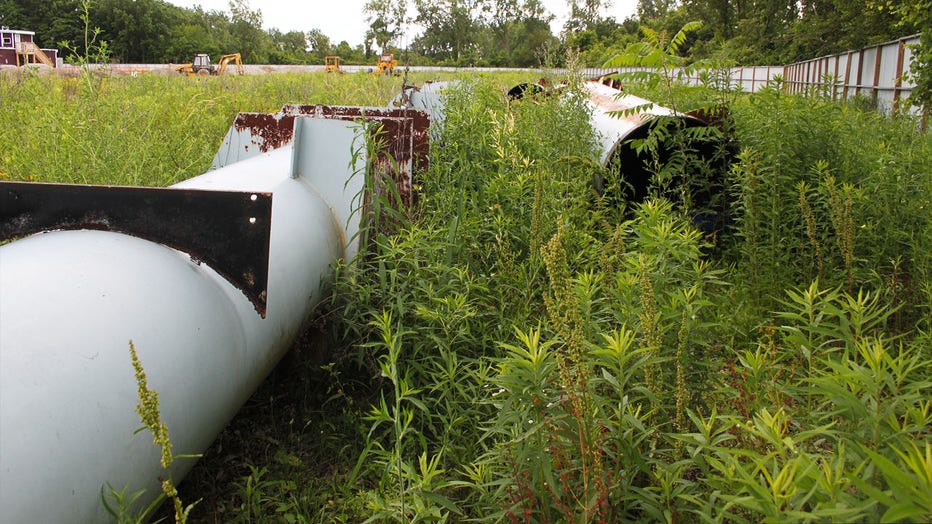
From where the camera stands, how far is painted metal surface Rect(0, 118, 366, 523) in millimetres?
1289

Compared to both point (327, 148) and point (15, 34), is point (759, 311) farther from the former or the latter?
point (15, 34)

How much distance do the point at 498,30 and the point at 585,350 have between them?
338 ft

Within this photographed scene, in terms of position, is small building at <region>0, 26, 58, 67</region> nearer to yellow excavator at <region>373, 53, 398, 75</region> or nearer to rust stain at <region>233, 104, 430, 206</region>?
yellow excavator at <region>373, 53, 398, 75</region>

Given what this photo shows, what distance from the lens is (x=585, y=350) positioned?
1.78 metres

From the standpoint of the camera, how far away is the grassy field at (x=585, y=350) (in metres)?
1.37

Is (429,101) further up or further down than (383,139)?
further up

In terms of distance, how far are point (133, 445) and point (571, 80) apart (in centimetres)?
459

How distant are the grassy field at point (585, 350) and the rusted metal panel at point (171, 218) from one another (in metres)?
0.51

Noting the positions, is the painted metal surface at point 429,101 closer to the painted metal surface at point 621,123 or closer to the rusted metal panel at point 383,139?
the rusted metal panel at point 383,139

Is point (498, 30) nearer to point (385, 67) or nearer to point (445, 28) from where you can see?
point (445, 28)

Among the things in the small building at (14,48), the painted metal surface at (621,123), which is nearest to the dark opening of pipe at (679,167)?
the painted metal surface at (621,123)

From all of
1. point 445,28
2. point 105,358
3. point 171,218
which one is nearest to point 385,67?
point 171,218

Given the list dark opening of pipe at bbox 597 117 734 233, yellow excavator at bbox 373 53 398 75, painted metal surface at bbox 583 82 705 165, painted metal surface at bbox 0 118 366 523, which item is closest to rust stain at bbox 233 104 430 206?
dark opening of pipe at bbox 597 117 734 233

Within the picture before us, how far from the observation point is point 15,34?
82.8ft
